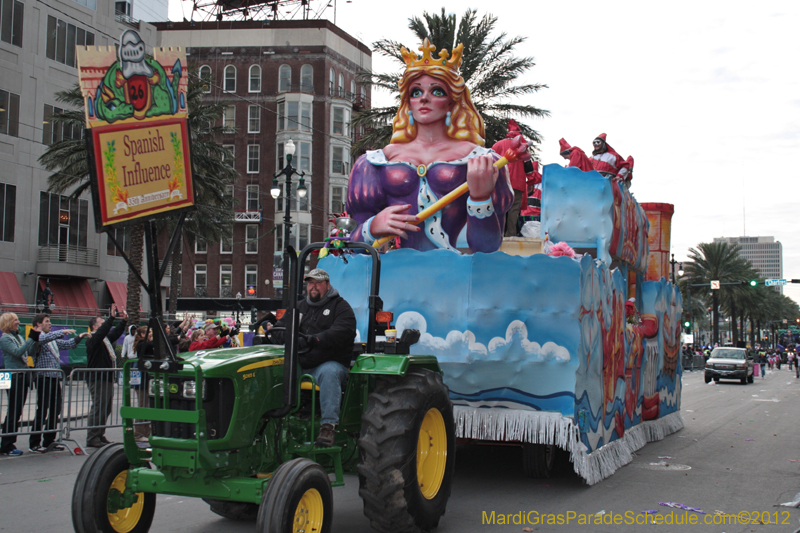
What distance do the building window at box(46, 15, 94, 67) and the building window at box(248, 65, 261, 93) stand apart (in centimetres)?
1579

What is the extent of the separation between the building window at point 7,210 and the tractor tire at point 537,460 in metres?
31.1

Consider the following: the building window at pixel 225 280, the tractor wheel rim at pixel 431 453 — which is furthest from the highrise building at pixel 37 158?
the tractor wheel rim at pixel 431 453

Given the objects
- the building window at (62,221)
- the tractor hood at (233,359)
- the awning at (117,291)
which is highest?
the building window at (62,221)

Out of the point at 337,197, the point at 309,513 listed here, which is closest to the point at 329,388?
the point at 309,513

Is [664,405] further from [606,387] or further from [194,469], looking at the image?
[194,469]

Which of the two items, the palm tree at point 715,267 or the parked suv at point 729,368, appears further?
the palm tree at point 715,267

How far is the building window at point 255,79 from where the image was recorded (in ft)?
168

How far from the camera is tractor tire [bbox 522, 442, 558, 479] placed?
809 cm

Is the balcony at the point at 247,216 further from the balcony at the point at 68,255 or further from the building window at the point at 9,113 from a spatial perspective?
the building window at the point at 9,113

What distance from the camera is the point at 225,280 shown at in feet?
168

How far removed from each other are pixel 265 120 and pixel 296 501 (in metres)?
48.2

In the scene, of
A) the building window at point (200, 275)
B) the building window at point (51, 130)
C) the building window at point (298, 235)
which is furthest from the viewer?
the building window at point (200, 275)

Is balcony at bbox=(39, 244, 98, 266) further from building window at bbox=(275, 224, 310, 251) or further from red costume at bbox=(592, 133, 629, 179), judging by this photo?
red costume at bbox=(592, 133, 629, 179)

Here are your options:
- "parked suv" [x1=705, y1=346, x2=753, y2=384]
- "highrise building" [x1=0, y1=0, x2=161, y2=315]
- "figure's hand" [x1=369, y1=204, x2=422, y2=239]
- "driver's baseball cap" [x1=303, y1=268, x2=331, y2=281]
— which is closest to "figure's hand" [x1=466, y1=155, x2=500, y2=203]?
"figure's hand" [x1=369, y1=204, x2=422, y2=239]
